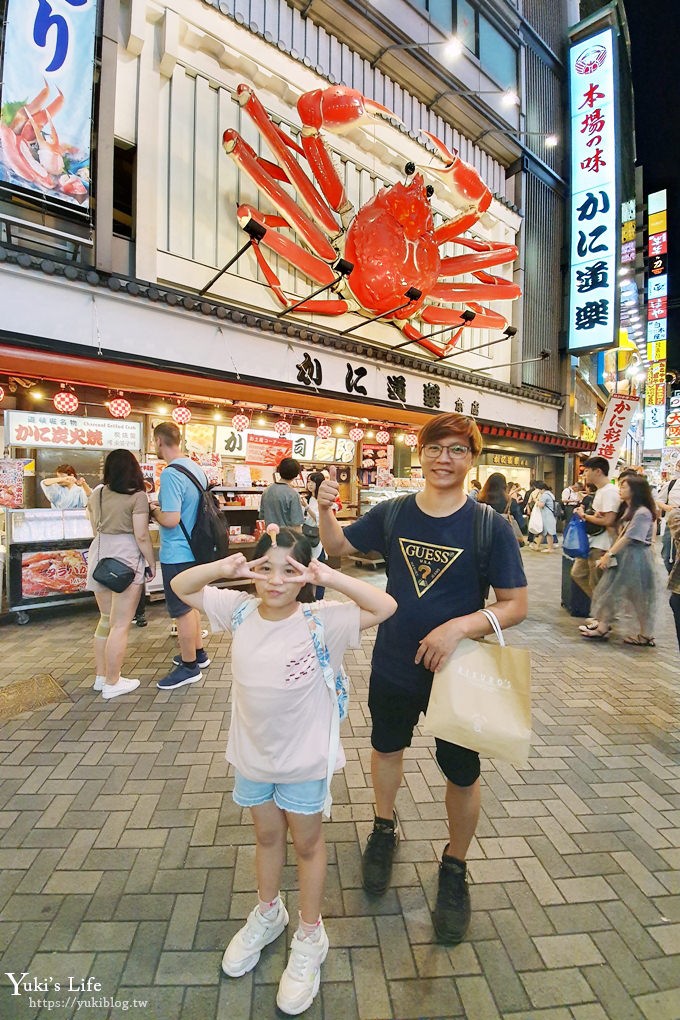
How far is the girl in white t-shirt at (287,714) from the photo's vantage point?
152 centimetres

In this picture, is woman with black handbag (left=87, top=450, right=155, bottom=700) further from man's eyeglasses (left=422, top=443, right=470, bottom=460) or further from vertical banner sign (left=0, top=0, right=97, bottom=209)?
vertical banner sign (left=0, top=0, right=97, bottom=209)

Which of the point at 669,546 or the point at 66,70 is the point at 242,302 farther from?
the point at 669,546

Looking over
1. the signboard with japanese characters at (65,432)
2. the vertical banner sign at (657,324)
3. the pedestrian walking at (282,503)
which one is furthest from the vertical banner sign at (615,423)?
the vertical banner sign at (657,324)

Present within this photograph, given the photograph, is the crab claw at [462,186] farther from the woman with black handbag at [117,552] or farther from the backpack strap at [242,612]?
the backpack strap at [242,612]

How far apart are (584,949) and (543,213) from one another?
65.1 feet

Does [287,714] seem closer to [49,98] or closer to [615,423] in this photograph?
[615,423]

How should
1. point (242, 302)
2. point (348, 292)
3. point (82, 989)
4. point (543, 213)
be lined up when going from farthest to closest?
point (543, 213), point (348, 292), point (242, 302), point (82, 989)

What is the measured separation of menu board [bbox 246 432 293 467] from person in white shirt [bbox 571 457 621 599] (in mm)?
5678

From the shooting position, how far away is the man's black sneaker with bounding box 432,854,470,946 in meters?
1.81

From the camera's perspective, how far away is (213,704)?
378 cm

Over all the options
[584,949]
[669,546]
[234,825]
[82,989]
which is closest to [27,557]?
[234,825]

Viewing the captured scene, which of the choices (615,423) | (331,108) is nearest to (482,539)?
(615,423)

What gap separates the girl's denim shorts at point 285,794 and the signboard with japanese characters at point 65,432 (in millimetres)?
4635

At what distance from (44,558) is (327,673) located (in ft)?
18.9
